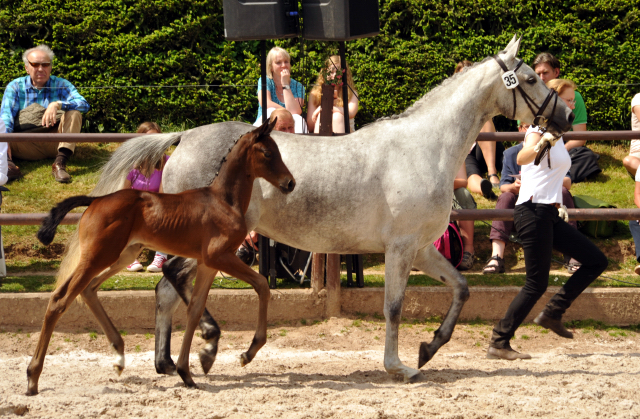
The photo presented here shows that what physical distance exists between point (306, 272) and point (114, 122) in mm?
4169

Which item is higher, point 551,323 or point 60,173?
point 60,173

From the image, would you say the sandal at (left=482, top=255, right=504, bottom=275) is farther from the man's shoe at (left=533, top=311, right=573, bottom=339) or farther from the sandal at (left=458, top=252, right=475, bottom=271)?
the man's shoe at (left=533, top=311, right=573, bottom=339)

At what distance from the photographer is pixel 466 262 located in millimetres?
6891

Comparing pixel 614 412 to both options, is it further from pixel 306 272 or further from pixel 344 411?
pixel 306 272

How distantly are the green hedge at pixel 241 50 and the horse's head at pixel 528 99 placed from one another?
13.5 ft

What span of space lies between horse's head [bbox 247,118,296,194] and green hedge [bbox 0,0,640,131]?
4.74 meters

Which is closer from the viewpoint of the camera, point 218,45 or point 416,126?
point 416,126

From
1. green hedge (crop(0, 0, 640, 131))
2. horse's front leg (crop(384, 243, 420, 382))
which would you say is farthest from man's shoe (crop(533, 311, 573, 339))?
green hedge (crop(0, 0, 640, 131))

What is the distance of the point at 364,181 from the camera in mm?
4680

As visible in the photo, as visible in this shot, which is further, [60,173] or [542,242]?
[60,173]

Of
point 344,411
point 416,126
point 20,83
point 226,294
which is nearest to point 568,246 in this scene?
point 416,126

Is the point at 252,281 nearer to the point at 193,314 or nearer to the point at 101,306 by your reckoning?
the point at 193,314

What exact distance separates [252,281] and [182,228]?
532 mm

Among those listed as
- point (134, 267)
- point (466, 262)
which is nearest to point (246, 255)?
point (134, 267)
